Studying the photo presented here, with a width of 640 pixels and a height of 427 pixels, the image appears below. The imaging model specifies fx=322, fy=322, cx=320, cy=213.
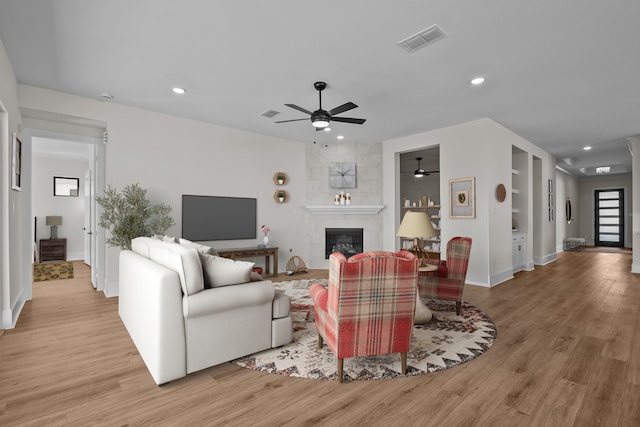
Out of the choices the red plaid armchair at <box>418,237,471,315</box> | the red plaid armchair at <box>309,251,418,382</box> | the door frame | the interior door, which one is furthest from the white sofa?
the door frame

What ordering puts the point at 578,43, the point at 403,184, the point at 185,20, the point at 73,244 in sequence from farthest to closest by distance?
1. the point at 403,184
2. the point at 73,244
3. the point at 578,43
4. the point at 185,20

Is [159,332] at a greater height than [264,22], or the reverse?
[264,22]

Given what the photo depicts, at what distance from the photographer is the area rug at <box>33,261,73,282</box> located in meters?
6.08

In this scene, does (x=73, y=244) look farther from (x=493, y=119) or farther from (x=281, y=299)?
(x=493, y=119)

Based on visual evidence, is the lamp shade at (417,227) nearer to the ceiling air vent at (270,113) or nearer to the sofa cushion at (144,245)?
the sofa cushion at (144,245)

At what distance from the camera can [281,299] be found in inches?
110

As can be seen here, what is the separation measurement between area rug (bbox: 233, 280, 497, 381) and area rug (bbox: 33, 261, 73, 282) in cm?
530

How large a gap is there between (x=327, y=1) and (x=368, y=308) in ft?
7.72

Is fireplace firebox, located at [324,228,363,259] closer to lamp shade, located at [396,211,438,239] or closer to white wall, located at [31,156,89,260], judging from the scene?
lamp shade, located at [396,211,438,239]

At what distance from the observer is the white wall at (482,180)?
5461 millimetres

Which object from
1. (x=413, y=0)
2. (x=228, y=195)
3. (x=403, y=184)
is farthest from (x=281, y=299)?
(x=403, y=184)

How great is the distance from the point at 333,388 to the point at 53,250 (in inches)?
350

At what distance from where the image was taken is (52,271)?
669cm

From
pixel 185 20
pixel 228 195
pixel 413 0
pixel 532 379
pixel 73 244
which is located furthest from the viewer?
pixel 73 244
